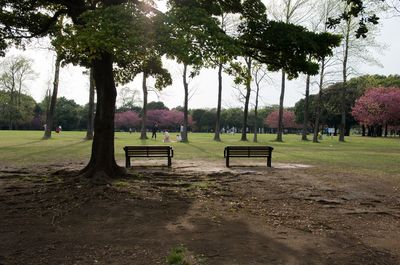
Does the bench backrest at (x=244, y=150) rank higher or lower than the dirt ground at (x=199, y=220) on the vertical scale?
higher

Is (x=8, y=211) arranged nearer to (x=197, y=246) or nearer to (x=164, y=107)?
(x=197, y=246)

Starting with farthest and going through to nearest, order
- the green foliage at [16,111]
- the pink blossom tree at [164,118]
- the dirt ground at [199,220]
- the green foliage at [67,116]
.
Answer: the pink blossom tree at [164,118]
the green foliage at [67,116]
the green foliage at [16,111]
the dirt ground at [199,220]

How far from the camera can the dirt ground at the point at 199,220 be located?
569 cm

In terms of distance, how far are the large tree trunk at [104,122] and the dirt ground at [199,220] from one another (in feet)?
2.75

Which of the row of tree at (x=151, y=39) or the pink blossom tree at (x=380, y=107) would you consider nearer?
the row of tree at (x=151, y=39)

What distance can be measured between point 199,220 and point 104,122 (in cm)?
591

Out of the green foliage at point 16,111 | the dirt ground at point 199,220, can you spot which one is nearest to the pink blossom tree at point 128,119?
the green foliage at point 16,111

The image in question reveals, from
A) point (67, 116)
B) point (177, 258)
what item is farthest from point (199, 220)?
point (67, 116)

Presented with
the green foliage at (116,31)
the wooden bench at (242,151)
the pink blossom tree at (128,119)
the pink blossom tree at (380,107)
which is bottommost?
the wooden bench at (242,151)

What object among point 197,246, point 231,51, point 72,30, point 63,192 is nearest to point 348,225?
point 197,246

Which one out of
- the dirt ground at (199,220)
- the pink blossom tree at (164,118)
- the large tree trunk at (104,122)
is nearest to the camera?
the dirt ground at (199,220)

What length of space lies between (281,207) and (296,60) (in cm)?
485

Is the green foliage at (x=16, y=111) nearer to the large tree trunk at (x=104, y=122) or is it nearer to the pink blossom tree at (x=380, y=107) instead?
the pink blossom tree at (x=380, y=107)

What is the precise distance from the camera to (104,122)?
12234 millimetres
